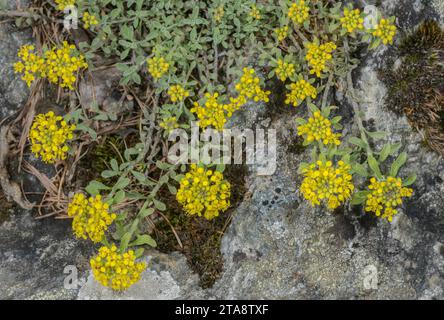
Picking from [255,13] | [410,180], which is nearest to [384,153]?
[410,180]

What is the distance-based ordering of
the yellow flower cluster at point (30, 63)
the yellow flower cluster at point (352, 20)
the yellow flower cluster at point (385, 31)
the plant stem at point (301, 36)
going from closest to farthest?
the yellow flower cluster at point (385, 31), the yellow flower cluster at point (352, 20), the yellow flower cluster at point (30, 63), the plant stem at point (301, 36)

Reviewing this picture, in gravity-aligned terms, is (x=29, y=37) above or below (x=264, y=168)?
above

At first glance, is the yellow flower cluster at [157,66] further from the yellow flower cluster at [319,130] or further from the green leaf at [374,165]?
the green leaf at [374,165]

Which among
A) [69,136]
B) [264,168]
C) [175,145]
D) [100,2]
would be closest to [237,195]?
[264,168]

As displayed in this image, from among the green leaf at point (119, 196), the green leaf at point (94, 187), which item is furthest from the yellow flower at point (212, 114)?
the green leaf at point (94, 187)

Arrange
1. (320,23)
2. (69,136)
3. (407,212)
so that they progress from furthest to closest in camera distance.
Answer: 1. (320,23)
2. (69,136)
3. (407,212)

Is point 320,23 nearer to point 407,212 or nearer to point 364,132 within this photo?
point 364,132

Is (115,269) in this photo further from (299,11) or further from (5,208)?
(299,11)
